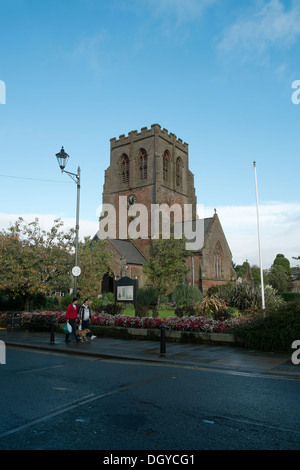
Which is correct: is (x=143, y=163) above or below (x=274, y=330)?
above

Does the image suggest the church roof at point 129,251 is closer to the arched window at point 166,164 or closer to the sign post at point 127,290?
the arched window at point 166,164

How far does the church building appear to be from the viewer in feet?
144

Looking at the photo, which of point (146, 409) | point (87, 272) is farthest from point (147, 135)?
point (146, 409)

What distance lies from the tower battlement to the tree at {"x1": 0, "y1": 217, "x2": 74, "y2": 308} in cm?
3357

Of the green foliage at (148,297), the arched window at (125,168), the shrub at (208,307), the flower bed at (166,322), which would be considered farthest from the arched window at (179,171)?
the flower bed at (166,322)

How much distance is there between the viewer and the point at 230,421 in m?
5.14

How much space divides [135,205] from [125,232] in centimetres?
425

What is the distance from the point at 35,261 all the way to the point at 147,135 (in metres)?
36.7

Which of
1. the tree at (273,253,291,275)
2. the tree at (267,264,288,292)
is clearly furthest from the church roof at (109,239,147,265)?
the tree at (273,253,291,275)

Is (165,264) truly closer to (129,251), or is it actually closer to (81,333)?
(81,333)

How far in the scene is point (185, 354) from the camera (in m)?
11.0

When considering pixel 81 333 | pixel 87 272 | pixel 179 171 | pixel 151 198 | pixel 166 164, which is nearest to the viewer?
pixel 81 333

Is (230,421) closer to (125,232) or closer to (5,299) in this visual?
(5,299)

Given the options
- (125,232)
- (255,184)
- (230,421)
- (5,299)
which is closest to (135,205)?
(125,232)
